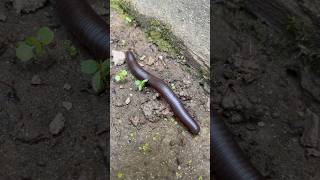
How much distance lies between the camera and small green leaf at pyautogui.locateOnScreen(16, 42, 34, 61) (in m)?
4.95

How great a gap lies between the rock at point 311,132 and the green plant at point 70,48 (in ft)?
7.81

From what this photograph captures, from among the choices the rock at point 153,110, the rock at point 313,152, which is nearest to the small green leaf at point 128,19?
the rock at point 153,110

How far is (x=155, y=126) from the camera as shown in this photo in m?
4.89

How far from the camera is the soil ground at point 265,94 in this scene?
4.76 m

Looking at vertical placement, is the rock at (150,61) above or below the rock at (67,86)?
above

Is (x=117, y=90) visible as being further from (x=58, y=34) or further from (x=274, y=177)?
(x=274, y=177)

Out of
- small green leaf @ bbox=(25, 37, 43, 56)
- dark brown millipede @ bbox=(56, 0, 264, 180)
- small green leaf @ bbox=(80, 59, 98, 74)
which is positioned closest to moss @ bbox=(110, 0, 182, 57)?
dark brown millipede @ bbox=(56, 0, 264, 180)

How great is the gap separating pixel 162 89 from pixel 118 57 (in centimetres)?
65

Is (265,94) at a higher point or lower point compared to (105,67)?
higher

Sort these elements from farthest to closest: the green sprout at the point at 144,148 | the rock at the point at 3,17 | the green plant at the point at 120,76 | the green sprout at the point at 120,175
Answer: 1. the rock at the point at 3,17
2. the green plant at the point at 120,76
3. the green sprout at the point at 144,148
4. the green sprout at the point at 120,175

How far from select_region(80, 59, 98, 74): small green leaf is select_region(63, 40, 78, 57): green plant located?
0.42 m

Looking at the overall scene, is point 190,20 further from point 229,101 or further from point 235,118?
point 235,118

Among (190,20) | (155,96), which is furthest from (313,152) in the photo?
(190,20)

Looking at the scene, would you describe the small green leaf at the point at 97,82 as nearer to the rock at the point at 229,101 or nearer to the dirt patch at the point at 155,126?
the dirt patch at the point at 155,126
